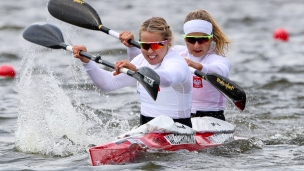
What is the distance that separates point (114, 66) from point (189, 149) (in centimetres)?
117

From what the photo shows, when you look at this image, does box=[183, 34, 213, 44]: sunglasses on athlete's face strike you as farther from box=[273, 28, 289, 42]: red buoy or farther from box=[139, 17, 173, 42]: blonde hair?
box=[273, 28, 289, 42]: red buoy

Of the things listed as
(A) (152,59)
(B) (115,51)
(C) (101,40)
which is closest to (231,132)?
(A) (152,59)

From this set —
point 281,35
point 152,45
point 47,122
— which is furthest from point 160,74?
point 281,35

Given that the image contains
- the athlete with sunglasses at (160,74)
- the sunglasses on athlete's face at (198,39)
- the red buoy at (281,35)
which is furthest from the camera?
the red buoy at (281,35)

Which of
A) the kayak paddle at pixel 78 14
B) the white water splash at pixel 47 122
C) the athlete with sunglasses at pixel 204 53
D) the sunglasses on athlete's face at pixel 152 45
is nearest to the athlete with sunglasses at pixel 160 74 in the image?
the sunglasses on athlete's face at pixel 152 45

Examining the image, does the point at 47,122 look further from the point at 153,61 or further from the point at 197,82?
the point at 153,61

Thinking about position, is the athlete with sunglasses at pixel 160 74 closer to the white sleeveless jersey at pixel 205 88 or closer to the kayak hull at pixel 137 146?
the kayak hull at pixel 137 146

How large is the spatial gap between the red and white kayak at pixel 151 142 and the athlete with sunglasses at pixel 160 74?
0.19 metres

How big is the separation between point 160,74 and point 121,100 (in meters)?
4.48

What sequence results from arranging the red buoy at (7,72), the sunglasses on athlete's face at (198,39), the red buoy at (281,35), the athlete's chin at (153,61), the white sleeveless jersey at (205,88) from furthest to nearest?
the red buoy at (281,35) → the red buoy at (7,72) → the white sleeveless jersey at (205,88) → the sunglasses on athlete's face at (198,39) → the athlete's chin at (153,61)

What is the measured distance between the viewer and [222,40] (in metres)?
8.16

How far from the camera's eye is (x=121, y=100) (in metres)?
11.1

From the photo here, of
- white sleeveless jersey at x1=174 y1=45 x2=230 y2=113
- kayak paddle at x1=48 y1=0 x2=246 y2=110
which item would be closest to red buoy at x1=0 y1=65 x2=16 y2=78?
kayak paddle at x1=48 y1=0 x2=246 y2=110

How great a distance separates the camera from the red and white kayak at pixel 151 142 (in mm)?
6652
